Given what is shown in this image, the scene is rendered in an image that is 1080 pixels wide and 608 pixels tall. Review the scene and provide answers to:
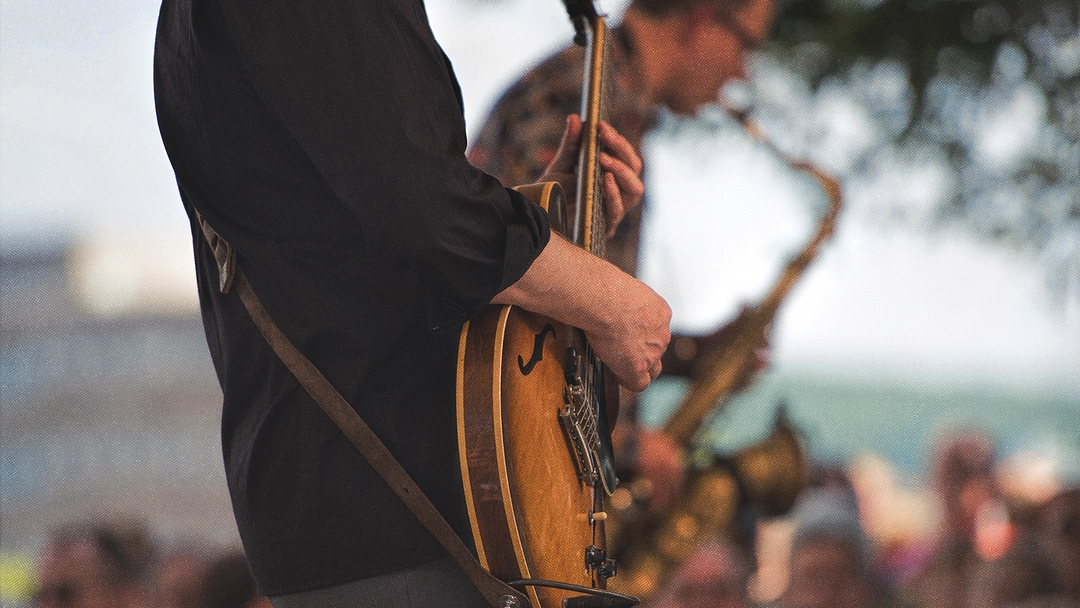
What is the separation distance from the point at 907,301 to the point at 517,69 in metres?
1.43

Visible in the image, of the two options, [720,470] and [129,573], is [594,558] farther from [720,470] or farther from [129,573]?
[720,470]

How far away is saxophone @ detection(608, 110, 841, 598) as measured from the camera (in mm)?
2867

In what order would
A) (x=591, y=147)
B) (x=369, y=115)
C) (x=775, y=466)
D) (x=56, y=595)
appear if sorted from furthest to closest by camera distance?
(x=775, y=466) → (x=56, y=595) → (x=591, y=147) → (x=369, y=115)

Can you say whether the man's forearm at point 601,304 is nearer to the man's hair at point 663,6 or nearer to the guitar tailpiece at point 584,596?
the guitar tailpiece at point 584,596

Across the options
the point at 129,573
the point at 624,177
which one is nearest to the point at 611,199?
the point at 624,177

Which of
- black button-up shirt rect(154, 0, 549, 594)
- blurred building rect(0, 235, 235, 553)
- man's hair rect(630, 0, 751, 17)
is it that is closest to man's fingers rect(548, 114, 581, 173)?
black button-up shirt rect(154, 0, 549, 594)

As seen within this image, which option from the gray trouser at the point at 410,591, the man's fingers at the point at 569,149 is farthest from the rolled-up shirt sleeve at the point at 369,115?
the man's fingers at the point at 569,149

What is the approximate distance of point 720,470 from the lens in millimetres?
2926

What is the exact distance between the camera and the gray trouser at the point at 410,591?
81cm

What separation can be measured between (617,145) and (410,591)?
2.22 ft

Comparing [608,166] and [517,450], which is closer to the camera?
[517,450]

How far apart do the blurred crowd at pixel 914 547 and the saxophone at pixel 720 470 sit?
6cm

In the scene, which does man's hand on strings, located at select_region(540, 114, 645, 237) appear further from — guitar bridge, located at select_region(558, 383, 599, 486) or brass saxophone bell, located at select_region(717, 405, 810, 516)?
brass saxophone bell, located at select_region(717, 405, 810, 516)

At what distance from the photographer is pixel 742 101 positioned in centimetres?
303
